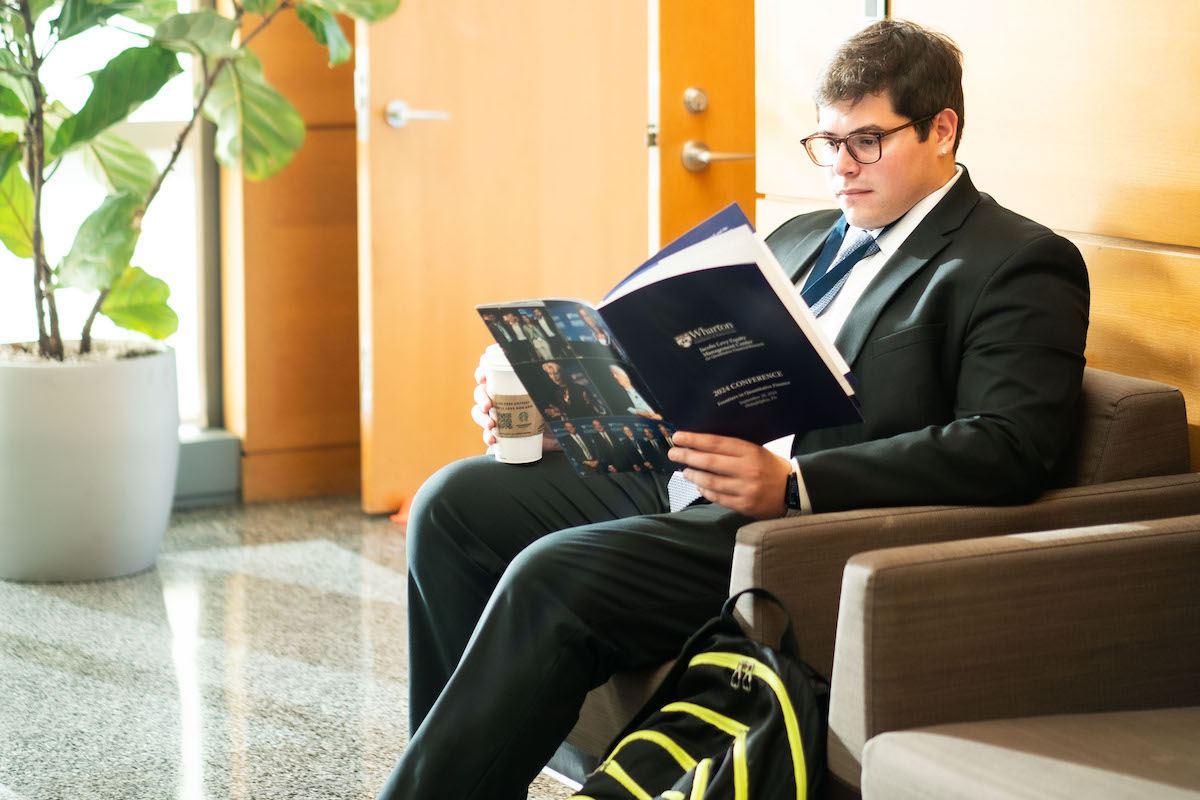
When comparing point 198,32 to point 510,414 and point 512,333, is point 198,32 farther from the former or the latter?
point 512,333

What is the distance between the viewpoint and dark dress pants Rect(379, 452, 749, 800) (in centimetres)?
169

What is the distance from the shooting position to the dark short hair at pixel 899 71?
6.27 ft

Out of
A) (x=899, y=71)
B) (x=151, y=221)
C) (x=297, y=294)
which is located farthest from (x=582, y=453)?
(x=151, y=221)

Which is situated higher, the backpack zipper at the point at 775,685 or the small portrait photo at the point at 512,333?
the small portrait photo at the point at 512,333

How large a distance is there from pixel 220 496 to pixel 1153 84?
280 centimetres

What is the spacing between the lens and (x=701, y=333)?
5.16 feet

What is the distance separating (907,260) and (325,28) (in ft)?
6.00

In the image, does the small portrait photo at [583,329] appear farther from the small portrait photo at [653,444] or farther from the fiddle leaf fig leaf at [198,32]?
the fiddle leaf fig leaf at [198,32]

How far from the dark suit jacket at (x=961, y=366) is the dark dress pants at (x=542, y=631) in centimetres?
22

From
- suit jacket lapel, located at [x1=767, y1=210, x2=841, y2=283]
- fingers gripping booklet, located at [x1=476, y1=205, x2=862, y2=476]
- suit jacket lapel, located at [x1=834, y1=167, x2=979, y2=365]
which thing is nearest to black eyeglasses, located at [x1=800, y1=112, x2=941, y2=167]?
suit jacket lapel, located at [x1=834, y1=167, x2=979, y2=365]

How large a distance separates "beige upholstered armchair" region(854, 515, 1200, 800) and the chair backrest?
0.68ft

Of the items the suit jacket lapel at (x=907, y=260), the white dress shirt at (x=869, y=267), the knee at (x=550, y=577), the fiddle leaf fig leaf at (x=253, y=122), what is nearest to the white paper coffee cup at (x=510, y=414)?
the knee at (x=550, y=577)

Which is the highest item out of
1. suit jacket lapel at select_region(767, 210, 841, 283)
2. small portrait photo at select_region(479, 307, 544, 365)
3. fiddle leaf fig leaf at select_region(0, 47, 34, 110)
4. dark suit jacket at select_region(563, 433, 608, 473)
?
fiddle leaf fig leaf at select_region(0, 47, 34, 110)

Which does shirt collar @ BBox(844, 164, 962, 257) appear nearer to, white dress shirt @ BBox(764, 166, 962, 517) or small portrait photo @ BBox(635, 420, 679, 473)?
white dress shirt @ BBox(764, 166, 962, 517)
